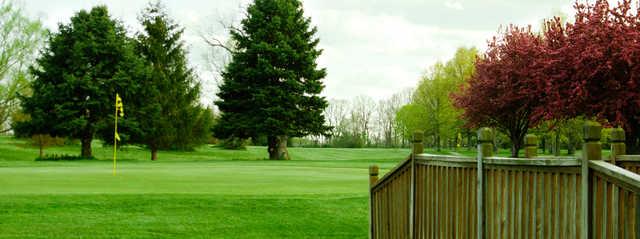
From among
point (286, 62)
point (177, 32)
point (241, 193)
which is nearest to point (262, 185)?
point (241, 193)

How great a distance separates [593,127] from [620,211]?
0.52 m

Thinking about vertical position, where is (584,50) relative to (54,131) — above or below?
above

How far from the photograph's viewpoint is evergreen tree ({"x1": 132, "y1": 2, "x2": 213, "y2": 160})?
1911 inches

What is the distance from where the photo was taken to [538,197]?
4.62 meters

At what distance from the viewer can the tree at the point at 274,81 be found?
143 feet

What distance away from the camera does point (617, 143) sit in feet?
15.1

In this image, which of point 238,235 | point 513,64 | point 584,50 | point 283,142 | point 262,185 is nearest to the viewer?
point 238,235

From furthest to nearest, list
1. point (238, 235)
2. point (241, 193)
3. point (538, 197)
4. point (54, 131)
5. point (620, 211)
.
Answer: point (54, 131), point (241, 193), point (238, 235), point (538, 197), point (620, 211)

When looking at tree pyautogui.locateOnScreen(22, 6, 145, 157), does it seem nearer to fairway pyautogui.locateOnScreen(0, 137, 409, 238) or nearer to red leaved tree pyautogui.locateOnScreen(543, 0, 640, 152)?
fairway pyautogui.locateOnScreen(0, 137, 409, 238)

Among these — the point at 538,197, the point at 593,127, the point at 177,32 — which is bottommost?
the point at 538,197

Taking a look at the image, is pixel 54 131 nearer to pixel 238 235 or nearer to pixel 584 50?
pixel 584 50

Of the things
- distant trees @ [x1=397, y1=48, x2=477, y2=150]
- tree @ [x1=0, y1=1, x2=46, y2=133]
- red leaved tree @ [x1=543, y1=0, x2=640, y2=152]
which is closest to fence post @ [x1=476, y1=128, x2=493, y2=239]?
red leaved tree @ [x1=543, y1=0, x2=640, y2=152]

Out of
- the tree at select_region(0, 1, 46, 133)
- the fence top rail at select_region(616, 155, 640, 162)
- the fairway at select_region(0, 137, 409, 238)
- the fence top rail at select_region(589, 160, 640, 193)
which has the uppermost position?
the tree at select_region(0, 1, 46, 133)

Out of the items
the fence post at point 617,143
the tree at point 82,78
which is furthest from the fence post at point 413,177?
the tree at point 82,78
